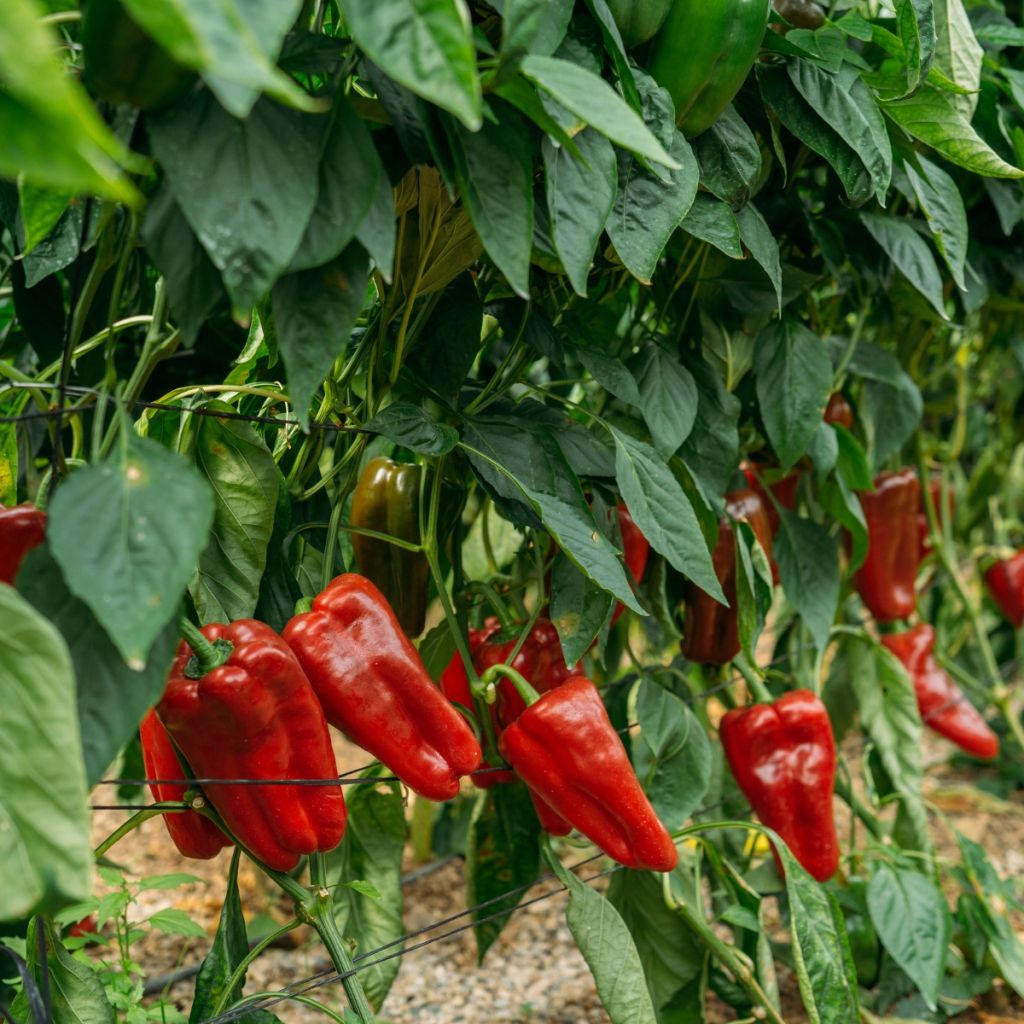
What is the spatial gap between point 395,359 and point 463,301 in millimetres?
82

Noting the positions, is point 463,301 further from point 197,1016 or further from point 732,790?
point 732,790

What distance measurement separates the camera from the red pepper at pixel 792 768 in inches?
47.6

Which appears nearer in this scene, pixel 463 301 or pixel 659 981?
pixel 463 301

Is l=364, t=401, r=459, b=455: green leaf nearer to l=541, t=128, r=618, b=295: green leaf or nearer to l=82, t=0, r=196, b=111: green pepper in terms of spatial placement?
l=541, t=128, r=618, b=295: green leaf

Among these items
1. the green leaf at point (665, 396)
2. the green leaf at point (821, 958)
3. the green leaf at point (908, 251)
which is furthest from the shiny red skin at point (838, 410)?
the green leaf at point (821, 958)

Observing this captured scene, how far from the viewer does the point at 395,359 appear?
34.8 inches

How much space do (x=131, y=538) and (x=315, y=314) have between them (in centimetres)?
17

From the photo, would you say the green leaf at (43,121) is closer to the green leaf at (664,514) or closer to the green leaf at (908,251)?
the green leaf at (664,514)

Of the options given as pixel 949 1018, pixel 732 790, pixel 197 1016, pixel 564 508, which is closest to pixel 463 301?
pixel 564 508

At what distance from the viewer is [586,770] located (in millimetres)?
921

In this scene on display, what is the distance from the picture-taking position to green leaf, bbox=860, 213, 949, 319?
3.62 feet

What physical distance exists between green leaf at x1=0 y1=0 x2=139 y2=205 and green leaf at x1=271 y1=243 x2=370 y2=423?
153 mm

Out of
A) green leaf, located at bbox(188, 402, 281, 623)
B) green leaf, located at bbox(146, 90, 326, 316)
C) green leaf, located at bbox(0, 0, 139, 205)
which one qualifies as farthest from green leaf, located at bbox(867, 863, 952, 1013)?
green leaf, located at bbox(0, 0, 139, 205)

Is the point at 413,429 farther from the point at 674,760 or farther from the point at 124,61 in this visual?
the point at 674,760
